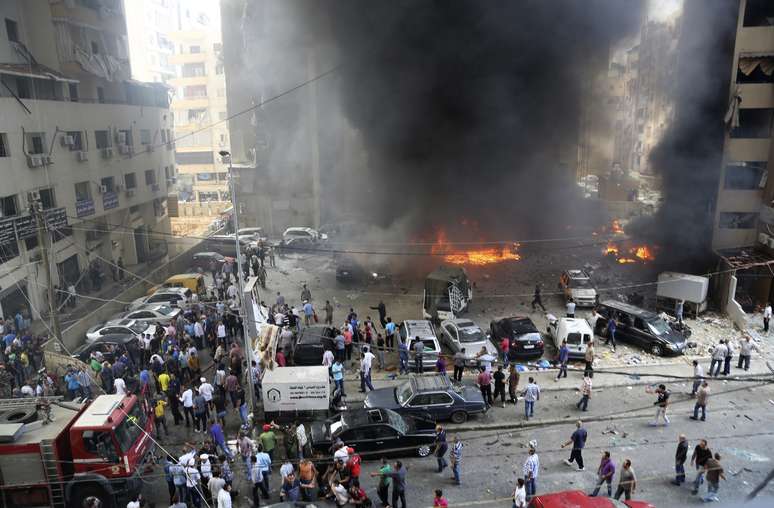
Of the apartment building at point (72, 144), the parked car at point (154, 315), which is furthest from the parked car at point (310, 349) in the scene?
the apartment building at point (72, 144)

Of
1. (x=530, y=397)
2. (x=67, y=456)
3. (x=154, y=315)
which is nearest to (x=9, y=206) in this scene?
(x=154, y=315)

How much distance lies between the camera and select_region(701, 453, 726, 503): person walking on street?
30.0 feet

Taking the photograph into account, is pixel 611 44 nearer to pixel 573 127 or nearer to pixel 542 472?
pixel 573 127

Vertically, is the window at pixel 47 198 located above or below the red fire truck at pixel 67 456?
above

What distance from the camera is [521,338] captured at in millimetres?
15797

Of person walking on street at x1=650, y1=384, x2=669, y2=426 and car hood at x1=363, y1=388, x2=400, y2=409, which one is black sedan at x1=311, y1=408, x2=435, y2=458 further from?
person walking on street at x1=650, y1=384, x2=669, y2=426

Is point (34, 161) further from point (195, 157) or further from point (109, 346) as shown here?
point (195, 157)

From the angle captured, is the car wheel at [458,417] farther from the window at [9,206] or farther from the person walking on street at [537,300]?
the window at [9,206]

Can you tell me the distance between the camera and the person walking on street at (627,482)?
9.05 m

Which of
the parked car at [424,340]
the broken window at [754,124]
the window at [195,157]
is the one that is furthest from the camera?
the window at [195,157]

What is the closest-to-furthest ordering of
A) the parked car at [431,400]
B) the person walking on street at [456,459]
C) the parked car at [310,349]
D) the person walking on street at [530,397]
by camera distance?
the person walking on street at [456,459] < the parked car at [431,400] < the person walking on street at [530,397] < the parked car at [310,349]

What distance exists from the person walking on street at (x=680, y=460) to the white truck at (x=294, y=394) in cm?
671

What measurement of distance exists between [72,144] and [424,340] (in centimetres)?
1681

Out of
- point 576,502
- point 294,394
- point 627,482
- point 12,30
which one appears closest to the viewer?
point 576,502
